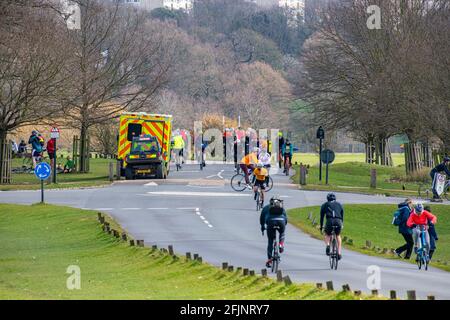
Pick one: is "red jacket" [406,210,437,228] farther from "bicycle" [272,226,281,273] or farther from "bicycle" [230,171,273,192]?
"bicycle" [230,171,273,192]

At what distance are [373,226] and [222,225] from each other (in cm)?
708

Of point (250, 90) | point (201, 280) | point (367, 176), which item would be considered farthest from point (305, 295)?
point (250, 90)

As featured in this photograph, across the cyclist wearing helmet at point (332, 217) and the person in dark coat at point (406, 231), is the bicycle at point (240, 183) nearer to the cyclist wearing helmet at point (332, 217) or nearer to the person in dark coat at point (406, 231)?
the person in dark coat at point (406, 231)

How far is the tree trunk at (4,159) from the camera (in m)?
54.7

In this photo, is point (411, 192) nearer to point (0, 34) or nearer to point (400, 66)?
point (400, 66)

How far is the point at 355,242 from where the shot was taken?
117 feet

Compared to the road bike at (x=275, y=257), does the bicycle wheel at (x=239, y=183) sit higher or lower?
higher

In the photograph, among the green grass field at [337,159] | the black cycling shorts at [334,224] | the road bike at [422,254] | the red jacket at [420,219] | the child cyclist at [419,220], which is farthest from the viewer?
the green grass field at [337,159]

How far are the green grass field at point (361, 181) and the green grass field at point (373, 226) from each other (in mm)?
7596

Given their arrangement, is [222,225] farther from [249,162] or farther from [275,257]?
[275,257]

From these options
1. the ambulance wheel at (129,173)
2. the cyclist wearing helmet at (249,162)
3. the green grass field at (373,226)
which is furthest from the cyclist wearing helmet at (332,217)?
the ambulance wheel at (129,173)

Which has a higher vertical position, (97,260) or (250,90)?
(250,90)

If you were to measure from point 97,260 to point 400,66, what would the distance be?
39002 millimetres
